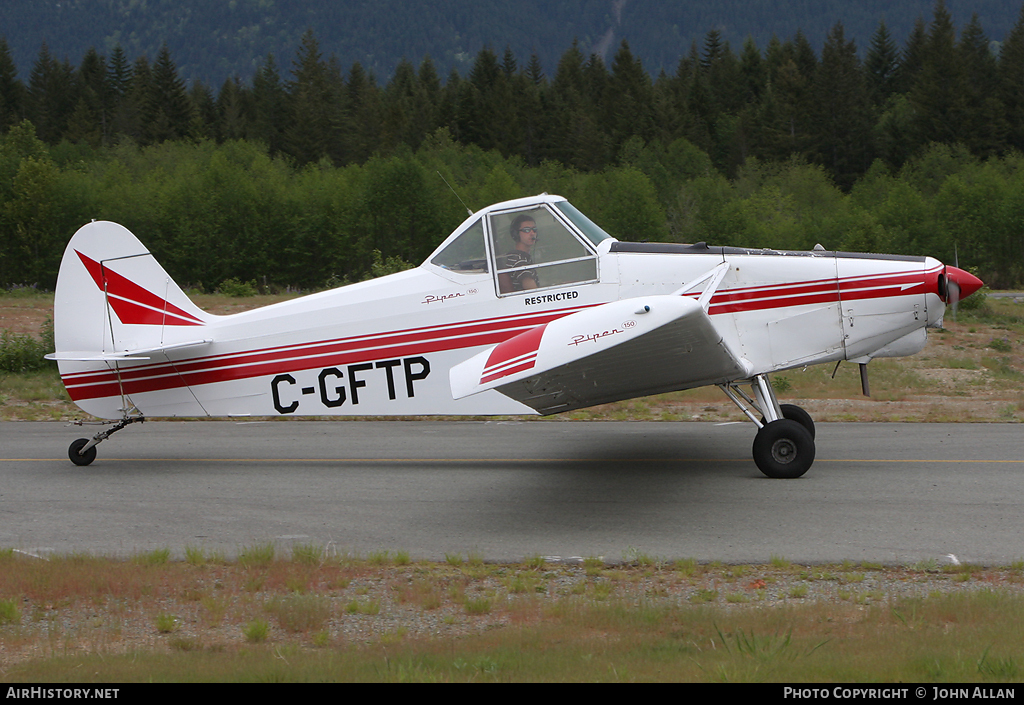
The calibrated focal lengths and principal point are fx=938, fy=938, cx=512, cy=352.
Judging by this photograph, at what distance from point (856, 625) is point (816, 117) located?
285 ft

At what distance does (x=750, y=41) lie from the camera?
102500 mm

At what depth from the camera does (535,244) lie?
33.6 feet

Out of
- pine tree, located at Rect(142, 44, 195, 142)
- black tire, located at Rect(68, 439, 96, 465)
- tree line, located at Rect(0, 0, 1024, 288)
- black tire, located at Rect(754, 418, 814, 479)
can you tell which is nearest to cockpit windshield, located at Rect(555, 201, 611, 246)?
black tire, located at Rect(754, 418, 814, 479)

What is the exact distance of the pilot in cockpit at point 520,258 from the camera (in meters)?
10.2

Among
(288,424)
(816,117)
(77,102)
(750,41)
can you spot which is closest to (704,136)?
(816,117)

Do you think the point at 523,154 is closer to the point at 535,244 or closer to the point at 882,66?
the point at 882,66

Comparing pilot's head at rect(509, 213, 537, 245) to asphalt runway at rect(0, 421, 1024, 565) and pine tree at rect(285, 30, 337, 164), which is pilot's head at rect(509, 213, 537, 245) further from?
pine tree at rect(285, 30, 337, 164)

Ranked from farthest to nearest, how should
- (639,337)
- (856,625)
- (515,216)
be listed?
(515,216) → (639,337) → (856,625)

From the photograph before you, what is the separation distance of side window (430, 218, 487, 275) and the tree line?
38.1 m

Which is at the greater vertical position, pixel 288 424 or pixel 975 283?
pixel 975 283

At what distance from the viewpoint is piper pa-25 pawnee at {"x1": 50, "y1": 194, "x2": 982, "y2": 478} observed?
32.1 feet

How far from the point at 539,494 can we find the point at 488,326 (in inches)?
78.0

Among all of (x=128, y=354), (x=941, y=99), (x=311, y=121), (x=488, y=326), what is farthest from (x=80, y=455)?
(x=941, y=99)
